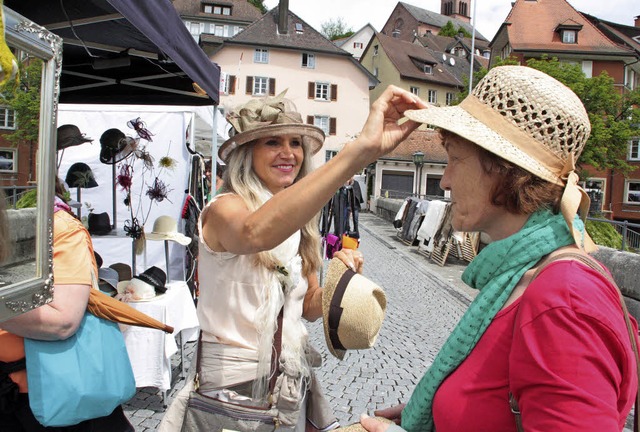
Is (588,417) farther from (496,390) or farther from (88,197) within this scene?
(88,197)

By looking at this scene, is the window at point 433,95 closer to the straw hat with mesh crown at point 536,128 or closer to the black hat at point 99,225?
the black hat at point 99,225

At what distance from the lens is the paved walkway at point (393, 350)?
4086 millimetres

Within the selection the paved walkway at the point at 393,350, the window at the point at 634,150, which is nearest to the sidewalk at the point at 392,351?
the paved walkway at the point at 393,350

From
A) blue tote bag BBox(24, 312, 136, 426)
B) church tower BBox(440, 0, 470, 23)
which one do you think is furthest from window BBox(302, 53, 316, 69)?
church tower BBox(440, 0, 470, 23)

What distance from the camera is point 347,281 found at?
5.39 ft

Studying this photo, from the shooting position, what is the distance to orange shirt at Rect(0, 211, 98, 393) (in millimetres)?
1718

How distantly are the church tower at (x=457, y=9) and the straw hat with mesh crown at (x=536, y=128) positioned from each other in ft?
346

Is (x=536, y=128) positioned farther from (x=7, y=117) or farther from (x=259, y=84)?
(x=259, y=84)

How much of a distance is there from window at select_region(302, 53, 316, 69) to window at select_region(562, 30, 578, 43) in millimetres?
19316

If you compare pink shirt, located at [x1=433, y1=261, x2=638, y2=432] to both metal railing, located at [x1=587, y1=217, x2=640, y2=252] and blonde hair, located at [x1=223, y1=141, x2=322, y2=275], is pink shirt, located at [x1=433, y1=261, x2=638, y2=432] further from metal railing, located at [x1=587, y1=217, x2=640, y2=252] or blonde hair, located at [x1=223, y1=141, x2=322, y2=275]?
metal railing, located at [x1=587, y1=217, x2=640, y2=252]

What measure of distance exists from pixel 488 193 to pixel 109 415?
5.37 feet

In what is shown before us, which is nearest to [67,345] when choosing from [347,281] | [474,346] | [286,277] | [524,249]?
[286,277]

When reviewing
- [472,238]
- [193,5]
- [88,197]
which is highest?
[193,5]

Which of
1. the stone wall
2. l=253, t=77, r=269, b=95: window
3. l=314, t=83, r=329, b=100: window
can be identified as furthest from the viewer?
l=314, t=83, r=329, b=100: window
